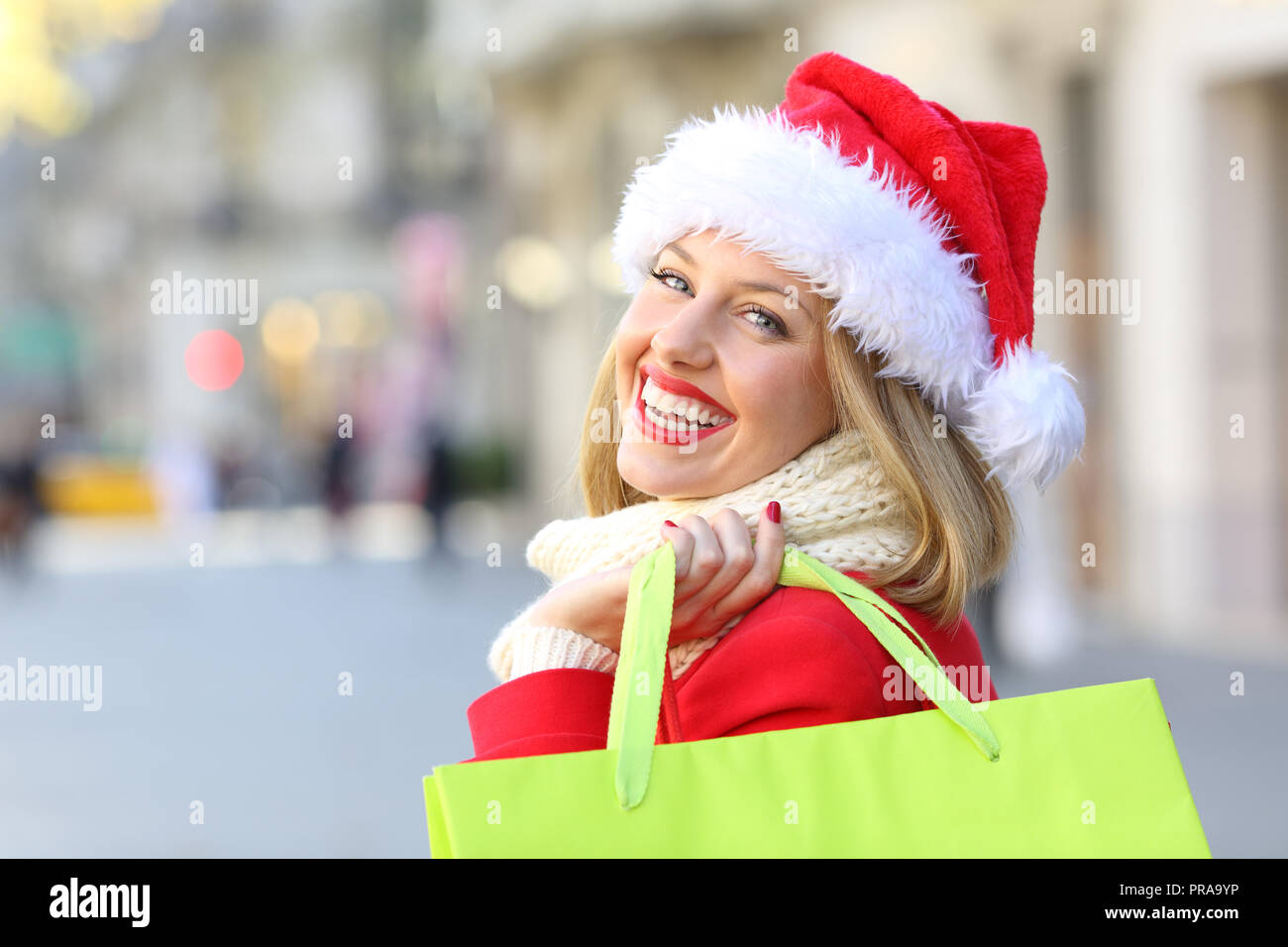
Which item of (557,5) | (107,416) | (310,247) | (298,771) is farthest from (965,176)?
(107,416)

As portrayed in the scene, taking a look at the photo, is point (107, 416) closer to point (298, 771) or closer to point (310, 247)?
point (310, 247)

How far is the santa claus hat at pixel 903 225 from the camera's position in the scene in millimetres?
1875

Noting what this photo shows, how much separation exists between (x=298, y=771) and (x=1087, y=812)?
5456 millimetres

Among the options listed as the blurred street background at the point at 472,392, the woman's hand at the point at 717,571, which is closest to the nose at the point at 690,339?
the woman's hand at the point at 717,571

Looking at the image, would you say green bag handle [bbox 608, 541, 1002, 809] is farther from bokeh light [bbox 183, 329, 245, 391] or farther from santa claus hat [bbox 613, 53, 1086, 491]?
bokeh light [bbox 183, 329, 245, 391]

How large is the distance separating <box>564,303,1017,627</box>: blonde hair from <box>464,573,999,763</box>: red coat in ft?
0.55

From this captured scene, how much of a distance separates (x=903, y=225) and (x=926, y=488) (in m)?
0.36

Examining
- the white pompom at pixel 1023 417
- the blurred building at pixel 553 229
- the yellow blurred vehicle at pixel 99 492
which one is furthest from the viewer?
the yellow blurred vehicle at pixel 99 492

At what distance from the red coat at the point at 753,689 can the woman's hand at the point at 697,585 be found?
0.10 feet

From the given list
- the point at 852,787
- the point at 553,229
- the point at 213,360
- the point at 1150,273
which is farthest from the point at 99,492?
the point at 852,787

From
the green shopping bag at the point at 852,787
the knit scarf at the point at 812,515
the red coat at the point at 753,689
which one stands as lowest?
the green shopping bag at the point at 852,787

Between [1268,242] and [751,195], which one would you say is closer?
[751,195]

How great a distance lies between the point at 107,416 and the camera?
33.1m

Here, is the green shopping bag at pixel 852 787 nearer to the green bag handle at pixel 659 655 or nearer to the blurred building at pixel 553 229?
the green bag handle at pixel 659 655
